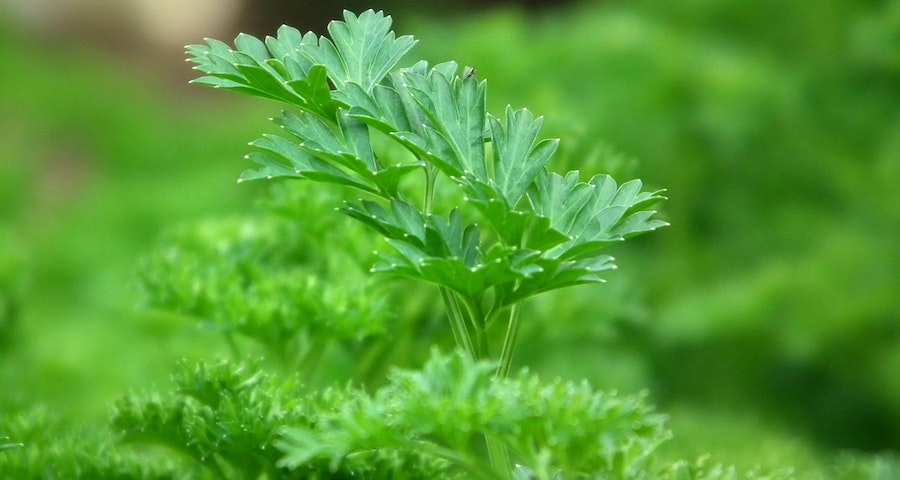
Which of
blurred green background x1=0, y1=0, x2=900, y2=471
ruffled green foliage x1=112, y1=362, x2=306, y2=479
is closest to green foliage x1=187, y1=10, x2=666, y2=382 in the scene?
ruffled green foliage x1=112, y1=362, x2=306, y2=479

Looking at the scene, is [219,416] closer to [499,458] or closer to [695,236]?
[499,458]

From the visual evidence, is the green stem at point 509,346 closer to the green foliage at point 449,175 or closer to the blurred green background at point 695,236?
the green foliage at point 449,175

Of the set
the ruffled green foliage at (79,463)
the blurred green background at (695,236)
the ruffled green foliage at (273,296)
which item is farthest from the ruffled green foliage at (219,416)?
the blurred green background at (695,236)

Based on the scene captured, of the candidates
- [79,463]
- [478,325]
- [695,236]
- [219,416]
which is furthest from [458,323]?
[695,236]

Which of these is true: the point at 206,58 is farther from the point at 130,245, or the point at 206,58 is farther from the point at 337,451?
the point at 130,245

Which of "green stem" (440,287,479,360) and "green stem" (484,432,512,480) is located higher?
"green stem" (440,287,479,360)

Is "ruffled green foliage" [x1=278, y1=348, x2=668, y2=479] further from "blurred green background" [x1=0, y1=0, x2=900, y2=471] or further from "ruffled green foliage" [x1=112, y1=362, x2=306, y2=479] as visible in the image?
"blurred green background" [x1=0, y1=0, x2=900, y2=471]

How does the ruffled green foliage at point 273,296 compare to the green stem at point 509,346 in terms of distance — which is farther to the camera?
the ruffled green foliage at point 273,296

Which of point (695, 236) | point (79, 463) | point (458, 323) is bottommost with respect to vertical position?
point (79, 463)
